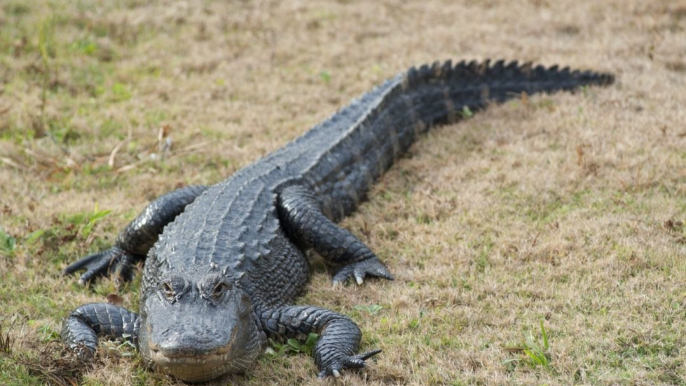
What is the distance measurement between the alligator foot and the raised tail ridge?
1421 millimetres

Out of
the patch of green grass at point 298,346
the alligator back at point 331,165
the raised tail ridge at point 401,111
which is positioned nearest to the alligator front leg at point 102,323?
the alligator back at point 331,165

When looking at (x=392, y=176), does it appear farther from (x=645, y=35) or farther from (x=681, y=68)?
(x=645, y=35)

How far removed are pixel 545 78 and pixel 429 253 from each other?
125 inches

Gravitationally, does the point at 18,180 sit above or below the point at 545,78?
below

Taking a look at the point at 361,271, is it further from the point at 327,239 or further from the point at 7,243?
the point at 7,243

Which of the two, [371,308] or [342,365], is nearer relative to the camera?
[342,365]

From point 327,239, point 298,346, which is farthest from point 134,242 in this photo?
point 298,346

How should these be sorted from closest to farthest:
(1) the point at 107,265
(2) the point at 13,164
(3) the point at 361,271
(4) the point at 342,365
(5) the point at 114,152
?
(4) the point at 342,365
(3) the point at 361,271
(1) the point at 107,265
(2) the point at 13,164
(5) the point at 114,152

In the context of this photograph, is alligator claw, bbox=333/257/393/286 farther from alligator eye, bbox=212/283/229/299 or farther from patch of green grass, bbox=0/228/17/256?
patch of green grass, bbox=0/228/17/256

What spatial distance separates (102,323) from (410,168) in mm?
3102

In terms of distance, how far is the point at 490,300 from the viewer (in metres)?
4.39

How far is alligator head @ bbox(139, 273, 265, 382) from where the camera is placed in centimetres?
346

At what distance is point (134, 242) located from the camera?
16.9ft

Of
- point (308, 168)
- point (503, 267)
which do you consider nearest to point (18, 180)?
point (308, 168)
